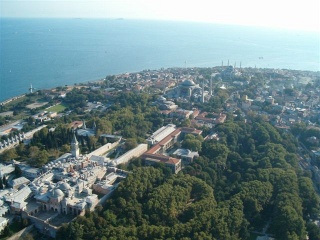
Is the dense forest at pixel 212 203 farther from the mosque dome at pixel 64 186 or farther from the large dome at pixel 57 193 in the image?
the mosque dome at pixel 64 186

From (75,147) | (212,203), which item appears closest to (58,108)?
(75,147)

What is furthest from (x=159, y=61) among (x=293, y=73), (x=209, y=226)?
(x=209, y=226)

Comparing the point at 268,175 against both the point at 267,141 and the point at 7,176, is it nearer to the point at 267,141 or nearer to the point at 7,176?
the point at 267,141

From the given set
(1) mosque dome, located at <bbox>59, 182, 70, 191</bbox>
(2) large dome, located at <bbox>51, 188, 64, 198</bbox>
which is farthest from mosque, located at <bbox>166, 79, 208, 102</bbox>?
(2) large dome, located at <bbox>51, 188, 64, 198</bbox>

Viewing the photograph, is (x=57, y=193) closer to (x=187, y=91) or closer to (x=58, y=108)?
(x=58, y=108)

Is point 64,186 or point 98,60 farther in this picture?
point 98,60

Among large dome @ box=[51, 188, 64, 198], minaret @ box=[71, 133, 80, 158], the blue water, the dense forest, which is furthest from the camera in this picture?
the blue water

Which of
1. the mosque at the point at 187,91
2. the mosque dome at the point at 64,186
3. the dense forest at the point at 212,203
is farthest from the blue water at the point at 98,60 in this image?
the dense forest at the point at 212,203

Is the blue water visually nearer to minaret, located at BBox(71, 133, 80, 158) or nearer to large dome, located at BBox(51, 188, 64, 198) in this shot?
minaret, located at BBox(71, 133, 80, 158)
